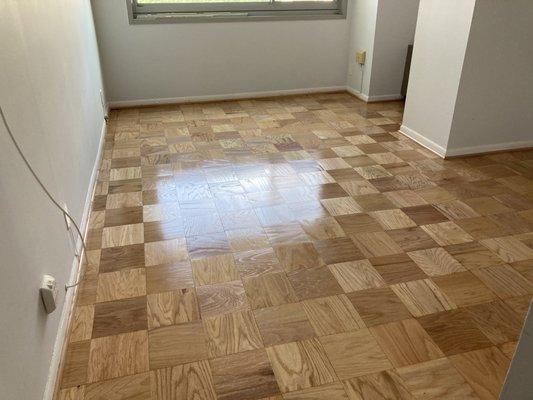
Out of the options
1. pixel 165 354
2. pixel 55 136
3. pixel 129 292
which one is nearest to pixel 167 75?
pixel 55 136

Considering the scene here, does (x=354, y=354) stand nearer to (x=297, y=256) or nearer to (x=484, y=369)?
(x=484, y=369)

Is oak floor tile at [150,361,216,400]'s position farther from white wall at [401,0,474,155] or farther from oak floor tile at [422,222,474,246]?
white wall at [401,0,474,155]

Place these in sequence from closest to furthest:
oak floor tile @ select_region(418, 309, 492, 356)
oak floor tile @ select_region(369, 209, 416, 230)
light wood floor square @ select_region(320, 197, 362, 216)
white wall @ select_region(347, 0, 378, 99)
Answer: oak floor tile @ select_region(418, 309, 492, 356), oak floor tile @ select_region(369, 209, 416, 230), light wood floor square @ select_region(320, 197, 362, 216), white wall @ select_region(347, 0, 378, 99)

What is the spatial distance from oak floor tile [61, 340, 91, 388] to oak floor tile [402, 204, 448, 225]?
66.0 inches

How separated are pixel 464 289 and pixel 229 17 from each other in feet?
11.3

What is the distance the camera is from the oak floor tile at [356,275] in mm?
1854

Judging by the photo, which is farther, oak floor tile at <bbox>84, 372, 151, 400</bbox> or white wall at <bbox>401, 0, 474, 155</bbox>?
white wall at <bbox>401, 0, 474, 155</bbox>

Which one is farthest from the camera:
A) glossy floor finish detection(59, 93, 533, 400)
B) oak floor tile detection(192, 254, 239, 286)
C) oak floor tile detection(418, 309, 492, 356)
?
oak floor tile detection(192, 254, 239, 286)

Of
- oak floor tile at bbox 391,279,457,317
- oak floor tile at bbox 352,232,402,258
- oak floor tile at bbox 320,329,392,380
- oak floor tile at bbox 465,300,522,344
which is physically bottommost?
oak floor tile at bbox 352,232,402,258

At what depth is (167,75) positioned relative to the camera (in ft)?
14.2

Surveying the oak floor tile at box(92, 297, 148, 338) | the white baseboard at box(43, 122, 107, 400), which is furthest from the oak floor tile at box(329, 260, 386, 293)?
the white baseboard at box(43, 122, 107, 400)

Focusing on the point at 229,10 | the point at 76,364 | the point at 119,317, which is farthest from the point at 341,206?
the point at 229,10

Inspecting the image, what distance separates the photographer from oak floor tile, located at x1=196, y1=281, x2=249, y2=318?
1.73m

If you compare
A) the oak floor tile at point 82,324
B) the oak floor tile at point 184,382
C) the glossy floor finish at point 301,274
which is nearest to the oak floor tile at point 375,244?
the glossy floor finish at point 301,274
